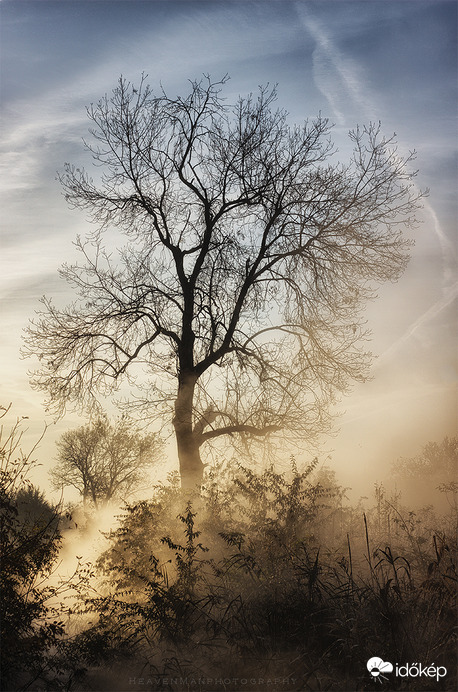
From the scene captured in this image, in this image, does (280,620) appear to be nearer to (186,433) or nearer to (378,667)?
(378,667)

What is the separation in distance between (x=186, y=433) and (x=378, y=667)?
26.8 feet

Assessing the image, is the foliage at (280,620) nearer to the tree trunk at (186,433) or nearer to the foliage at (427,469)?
the tree trunk at (186,433)

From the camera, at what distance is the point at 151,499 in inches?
403

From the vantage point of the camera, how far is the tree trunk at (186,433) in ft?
42.9

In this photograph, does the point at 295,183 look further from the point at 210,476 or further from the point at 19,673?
the point at 19,673

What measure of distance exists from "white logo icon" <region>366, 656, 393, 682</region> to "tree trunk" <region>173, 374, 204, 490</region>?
305 inches

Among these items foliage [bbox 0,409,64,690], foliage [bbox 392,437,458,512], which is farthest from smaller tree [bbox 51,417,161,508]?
foliage [bbox 0,409,64,690]

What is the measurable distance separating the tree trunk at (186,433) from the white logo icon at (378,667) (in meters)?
7.75

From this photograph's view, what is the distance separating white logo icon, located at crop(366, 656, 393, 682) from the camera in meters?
5.38

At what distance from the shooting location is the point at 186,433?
43.2ft

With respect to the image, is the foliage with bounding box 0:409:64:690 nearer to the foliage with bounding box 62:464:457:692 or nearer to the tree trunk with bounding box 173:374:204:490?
the foliage with bounding box 62:464:457:692

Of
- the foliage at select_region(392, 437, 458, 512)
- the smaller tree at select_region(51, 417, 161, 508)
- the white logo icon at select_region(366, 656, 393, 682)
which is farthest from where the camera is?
the smaller tree at select_region(51, 417, 161, 508)

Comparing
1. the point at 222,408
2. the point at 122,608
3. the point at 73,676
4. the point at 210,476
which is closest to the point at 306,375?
the point at 222,408

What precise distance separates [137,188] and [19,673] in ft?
34.8
